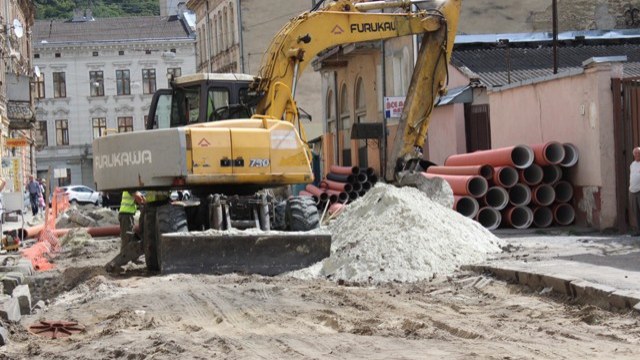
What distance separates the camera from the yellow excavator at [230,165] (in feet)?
51.8

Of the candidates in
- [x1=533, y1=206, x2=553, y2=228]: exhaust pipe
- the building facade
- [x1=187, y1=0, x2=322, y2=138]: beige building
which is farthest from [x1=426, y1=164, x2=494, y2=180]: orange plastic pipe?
the building facade

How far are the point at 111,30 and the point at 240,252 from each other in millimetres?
78554

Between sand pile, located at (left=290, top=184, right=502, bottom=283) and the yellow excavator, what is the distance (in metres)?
0.47

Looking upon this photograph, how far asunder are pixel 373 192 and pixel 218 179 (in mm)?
2628

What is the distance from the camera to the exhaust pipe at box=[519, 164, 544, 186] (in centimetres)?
2238

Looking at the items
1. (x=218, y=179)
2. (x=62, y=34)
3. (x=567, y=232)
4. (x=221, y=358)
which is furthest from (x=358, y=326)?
(x=62, y=34)

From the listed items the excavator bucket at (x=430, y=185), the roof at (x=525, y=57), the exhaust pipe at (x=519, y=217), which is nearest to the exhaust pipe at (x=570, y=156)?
the exhaust pipe at (x=519, y=217)

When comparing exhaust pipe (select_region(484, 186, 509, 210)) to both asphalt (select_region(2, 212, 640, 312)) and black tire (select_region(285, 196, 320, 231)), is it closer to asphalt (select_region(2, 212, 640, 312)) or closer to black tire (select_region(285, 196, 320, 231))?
asphalt (select_region(2, 212, 640, 312))

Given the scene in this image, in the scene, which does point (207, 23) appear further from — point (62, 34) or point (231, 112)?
point (231, 112)

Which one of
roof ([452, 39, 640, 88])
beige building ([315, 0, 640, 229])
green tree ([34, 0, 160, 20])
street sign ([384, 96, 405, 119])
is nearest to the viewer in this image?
beige building ([315, 0, 640, 229])

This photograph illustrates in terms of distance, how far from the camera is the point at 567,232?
2139cm

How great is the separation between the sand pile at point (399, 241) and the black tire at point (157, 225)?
1862mm

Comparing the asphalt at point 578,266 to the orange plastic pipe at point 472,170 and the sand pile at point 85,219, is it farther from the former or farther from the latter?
the sand pile at point 85,219

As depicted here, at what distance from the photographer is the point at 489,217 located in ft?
73.6
